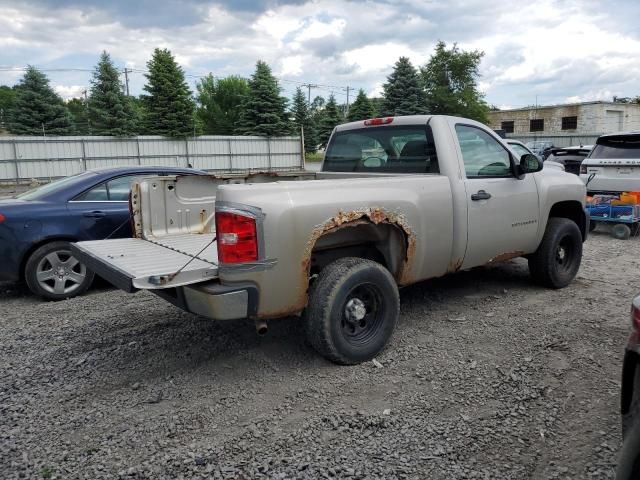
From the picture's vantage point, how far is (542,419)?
3246 mm

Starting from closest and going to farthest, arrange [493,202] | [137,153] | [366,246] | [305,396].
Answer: [305,396] → [366,246] → [493,202] → [137,153]

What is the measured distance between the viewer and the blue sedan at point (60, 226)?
564 centimetres

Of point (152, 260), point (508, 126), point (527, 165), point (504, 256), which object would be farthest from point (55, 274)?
point (508, 126)

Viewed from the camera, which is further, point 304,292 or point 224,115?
point 224,115

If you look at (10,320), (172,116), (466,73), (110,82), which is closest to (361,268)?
(10,320)

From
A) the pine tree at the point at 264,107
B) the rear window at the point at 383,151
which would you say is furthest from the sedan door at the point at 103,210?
the pine tree at the point at 264,107

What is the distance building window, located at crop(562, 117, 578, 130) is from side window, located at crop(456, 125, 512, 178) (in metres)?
49.0

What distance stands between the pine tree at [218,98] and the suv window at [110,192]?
65624 mm

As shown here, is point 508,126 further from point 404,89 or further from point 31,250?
point 31,250

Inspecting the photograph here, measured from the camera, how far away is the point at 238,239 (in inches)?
131

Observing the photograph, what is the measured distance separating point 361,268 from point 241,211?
106cm

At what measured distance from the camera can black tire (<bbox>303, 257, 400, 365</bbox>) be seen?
374 centimetres

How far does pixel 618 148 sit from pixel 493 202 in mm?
6849

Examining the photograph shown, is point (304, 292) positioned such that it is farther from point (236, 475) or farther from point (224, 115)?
point (224, 115)
